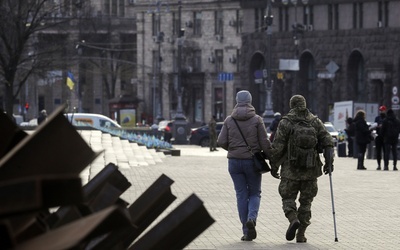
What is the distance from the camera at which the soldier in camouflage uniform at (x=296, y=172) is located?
15.9 meters

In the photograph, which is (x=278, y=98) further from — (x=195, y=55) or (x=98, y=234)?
(x=98, y=234)

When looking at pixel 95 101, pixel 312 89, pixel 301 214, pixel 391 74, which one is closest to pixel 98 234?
pixel 301 214

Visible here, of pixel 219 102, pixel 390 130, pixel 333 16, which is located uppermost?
pixel 333 16

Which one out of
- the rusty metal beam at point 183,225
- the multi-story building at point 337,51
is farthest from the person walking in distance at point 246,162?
the multi-story building at point 337,51

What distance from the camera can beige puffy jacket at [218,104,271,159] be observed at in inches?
643

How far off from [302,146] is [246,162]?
0.67 m

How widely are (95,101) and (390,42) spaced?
4636cm

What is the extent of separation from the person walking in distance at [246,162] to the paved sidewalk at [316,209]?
30 centimetres

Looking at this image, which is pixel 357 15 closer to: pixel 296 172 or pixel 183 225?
pixel 296 172

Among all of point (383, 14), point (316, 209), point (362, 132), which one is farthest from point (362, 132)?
point (383, 14)

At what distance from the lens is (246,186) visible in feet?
53.6

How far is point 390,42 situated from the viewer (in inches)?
3501

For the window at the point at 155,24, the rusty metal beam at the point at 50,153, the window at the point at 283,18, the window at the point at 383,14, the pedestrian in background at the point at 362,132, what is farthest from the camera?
the window at the point at 155,24

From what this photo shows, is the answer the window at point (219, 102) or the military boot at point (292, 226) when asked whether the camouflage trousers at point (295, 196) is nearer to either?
the military boot at point (292, 226)
